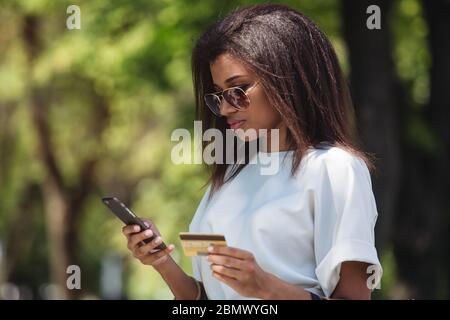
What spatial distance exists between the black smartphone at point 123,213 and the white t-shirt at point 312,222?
206 millimetres

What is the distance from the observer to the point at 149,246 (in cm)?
269

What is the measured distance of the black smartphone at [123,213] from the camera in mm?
2564

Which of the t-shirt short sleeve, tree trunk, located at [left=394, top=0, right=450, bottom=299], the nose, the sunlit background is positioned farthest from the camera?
tree trunk, located at [left=394, top=0, right=450, bottom=299]

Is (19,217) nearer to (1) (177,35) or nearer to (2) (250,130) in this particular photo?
(1) (177,35)

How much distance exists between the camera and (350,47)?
943 centimetres

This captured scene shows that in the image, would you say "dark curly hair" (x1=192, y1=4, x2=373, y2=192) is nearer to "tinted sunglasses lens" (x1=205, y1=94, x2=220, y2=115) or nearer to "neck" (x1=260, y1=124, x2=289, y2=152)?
"neck" (x1=260, y1=124, x2=289, y2=152)

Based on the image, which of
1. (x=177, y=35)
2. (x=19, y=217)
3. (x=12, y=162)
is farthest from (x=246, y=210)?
(x=19, y=217)

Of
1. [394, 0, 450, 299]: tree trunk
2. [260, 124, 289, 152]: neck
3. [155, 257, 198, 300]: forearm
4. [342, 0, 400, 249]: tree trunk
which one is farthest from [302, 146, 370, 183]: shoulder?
[394, 0, 450, 299]: tree trunk

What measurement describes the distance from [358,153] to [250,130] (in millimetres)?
331

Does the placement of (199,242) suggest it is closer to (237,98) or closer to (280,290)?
(280,290)

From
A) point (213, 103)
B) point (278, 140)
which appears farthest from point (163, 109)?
point (278, 140)

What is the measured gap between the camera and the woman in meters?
2.47

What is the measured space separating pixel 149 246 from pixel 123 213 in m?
0.14

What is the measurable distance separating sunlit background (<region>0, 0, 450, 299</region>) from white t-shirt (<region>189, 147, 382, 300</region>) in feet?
10.8
